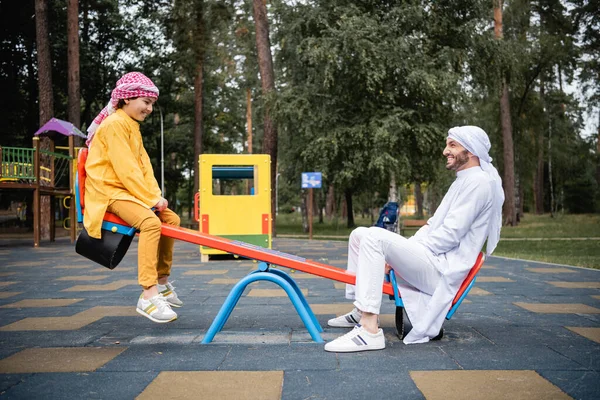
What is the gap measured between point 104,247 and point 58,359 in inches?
33.7

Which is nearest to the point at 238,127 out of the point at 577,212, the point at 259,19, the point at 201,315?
the point at 259,19

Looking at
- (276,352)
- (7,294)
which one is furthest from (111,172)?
(7,294)

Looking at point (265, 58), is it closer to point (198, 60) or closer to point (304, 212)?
point (198, 60)

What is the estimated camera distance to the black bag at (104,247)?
3.80 m

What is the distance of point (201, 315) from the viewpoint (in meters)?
4.66

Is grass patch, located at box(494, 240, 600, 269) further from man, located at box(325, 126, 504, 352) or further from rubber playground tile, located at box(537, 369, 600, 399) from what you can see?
rubber playground tile, located at box(537, 369, 600, 399)

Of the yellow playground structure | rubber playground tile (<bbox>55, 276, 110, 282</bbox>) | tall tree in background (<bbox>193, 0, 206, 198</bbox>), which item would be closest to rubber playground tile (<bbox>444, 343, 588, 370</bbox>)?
rubber playground tile (<bbox>55, 276, 110, 282</bbox>)

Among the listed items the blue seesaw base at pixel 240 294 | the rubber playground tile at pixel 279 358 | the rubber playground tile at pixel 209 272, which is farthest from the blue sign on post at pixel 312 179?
the rubber playground tile at pixel 279 358

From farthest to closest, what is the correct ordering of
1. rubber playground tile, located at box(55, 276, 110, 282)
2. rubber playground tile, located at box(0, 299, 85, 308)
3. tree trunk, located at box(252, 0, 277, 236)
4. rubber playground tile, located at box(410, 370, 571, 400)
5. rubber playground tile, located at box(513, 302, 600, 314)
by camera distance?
tree trunk, located at box(252, 0, 277, 236), rubber playground tile, located at box(55, 276, 110, 282), rubber playground tile, located at box(0, 299, 85, 308), rubber playground tile, located at box(513, 302, 600, 314), rubber playground tile, located at box(410, 370, 571, 400)

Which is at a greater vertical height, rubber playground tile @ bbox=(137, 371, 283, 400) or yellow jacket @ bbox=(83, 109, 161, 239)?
yellow jacket @ bbox=(83, 109, 161, 239)

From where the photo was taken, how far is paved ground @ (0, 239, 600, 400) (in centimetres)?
266

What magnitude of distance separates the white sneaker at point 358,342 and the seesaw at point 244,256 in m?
0.27

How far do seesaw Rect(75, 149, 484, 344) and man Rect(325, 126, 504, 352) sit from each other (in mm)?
120

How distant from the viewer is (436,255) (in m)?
3.60
